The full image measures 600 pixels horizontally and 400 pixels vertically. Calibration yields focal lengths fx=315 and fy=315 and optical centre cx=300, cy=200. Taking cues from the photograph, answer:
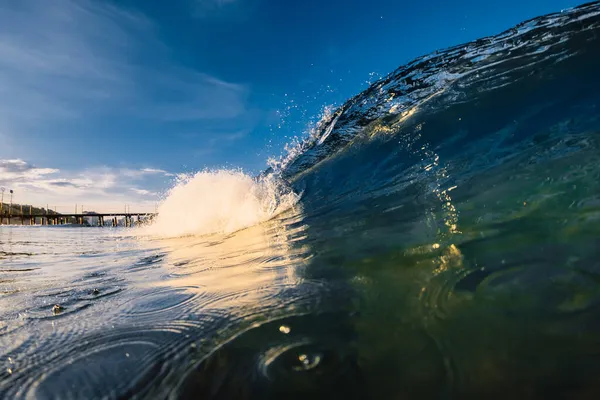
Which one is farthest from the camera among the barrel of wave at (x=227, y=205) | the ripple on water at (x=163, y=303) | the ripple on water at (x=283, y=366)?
the barrel of wave at (x=227, y=205)

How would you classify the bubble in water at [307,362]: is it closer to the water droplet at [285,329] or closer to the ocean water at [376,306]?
the ocean water at [376,306]

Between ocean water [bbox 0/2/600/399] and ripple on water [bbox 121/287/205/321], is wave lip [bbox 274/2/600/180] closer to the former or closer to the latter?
ocean water [bbox 0/2/600/399]

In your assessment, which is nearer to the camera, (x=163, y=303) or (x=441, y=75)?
(x=163, y=303)

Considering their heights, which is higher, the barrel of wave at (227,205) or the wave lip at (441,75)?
the wave lip at (441,75)

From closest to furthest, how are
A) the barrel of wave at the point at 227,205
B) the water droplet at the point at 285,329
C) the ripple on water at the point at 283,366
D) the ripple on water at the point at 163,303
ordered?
the ripple on water at the point at 283,366
the water droplet at the point at 285,329
the ripple on water at the point at 163,303
the barrel of wave at the point at 227,205

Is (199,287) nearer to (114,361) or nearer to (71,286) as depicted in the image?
(114,361)

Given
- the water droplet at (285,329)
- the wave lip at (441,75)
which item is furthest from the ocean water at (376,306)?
the wave lip at (441,75)

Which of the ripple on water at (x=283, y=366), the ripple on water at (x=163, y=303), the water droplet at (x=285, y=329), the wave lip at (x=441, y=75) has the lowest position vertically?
the ripple on water at (x=283, y=366)

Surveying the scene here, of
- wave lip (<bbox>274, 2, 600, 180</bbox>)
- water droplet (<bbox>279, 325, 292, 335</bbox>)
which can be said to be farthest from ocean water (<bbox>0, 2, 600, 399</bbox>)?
wave lip (<bbox>274, 2, 600, 180</bbox>)

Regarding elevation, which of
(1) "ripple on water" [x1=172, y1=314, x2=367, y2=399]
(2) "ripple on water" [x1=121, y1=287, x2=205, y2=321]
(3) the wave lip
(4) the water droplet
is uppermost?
(3) the wave lip

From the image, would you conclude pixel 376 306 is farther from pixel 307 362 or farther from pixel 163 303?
pixel 163 303

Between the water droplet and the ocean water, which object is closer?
the ocean water

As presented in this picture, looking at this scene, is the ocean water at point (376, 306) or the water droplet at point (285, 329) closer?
the ocean water at point (376, 306)

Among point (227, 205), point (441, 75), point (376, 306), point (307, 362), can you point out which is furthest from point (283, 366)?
point (441, 75)
